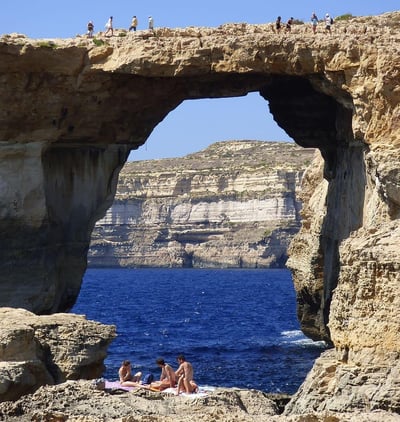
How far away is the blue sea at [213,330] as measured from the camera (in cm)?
3928

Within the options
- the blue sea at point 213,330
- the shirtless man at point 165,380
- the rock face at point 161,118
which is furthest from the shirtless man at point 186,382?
the rock face at point 161,118

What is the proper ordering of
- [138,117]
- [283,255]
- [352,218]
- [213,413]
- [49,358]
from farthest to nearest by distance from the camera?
[283,255] < [138,117] < [352,218] < [49,358] < [213,413]

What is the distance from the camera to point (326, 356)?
73.1 ft

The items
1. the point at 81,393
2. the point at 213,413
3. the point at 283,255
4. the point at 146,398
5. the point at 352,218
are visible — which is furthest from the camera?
the point at 283,255

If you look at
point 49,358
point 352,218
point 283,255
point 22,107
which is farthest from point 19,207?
point 283,255

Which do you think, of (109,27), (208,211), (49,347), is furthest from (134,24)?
(208,211)

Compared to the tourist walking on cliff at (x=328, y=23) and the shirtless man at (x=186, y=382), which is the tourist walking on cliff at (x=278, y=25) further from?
the shirtless man at (x=186, y=382)

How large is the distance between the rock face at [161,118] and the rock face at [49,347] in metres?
10.4

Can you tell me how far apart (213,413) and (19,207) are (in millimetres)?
25440

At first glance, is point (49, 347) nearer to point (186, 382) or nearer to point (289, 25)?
point (186, 382)

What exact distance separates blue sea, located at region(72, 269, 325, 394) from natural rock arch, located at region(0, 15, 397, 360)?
3032 mm

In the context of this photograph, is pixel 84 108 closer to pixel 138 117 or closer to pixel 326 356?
pixel 138 117

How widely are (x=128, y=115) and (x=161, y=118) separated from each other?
1517 mm

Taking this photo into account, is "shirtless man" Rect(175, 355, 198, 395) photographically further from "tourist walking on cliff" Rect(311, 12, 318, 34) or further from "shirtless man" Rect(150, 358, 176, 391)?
"tourist walking on cliff" Rect(311, 12, 318, 34)
